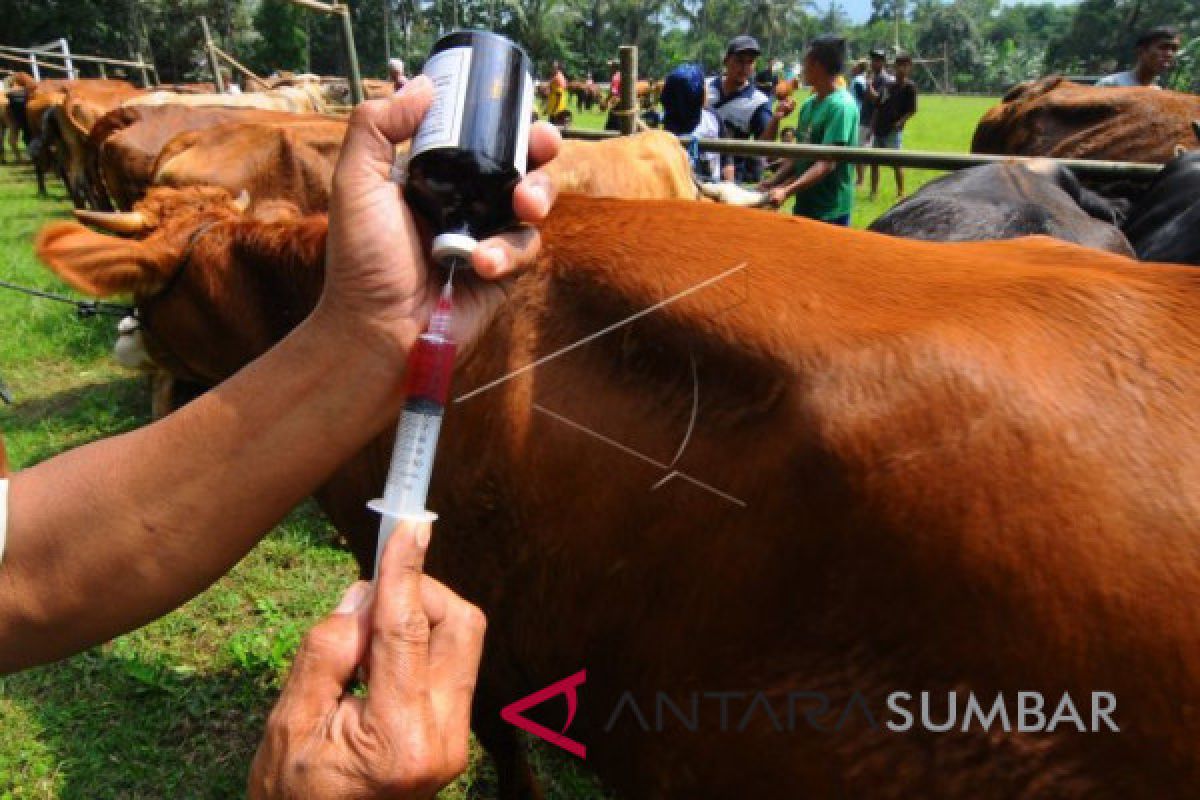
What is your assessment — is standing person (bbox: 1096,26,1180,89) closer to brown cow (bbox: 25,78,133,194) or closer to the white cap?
the white cap

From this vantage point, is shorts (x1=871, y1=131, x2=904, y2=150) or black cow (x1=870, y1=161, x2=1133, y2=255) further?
shorts (x1=871, y1=131, x2=904, y2=150)

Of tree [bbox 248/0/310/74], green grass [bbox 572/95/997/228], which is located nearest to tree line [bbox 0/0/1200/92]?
tree [bbox 248/0/310/74]

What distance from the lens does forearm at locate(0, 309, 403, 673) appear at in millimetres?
1183

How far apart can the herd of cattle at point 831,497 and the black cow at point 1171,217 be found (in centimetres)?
294

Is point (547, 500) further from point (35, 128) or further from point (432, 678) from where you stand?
point (35, 128)

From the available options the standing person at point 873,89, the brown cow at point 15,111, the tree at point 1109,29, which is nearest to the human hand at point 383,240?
the standing person at point 873,89

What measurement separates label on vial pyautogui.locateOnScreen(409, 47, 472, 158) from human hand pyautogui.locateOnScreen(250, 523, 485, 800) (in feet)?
1.81

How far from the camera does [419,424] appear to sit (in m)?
1.12

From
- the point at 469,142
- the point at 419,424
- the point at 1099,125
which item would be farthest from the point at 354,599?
the point at 1099,125

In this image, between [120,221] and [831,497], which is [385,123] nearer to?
[831,497]

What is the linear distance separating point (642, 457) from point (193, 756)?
8.83 ft

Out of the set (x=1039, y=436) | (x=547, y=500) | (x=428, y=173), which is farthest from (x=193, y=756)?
(x=1039, y=436)

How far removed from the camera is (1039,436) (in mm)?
1157

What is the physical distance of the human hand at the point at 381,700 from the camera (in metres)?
0.92
